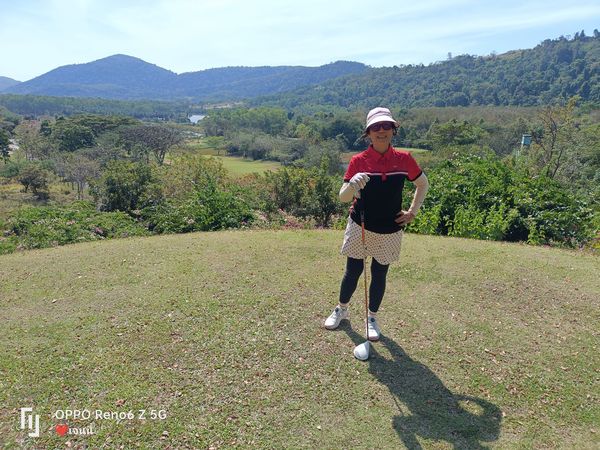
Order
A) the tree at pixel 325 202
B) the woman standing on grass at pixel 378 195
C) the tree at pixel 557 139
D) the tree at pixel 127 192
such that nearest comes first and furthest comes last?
1. the woman standing on grass at pixel 378 195
2. the tree at pixel 325 202
3. the tree at pixel 127 192
4. the tree at pixel 557 139

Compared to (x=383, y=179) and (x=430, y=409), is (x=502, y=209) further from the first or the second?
(x=430, y=409)


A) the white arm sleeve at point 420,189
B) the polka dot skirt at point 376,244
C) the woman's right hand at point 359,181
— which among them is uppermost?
the woman's right hand at point 359,181

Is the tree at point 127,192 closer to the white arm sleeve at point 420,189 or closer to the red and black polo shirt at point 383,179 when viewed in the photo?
the red and black polo shirt at point 383,179

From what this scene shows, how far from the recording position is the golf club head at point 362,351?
4250 millimetres

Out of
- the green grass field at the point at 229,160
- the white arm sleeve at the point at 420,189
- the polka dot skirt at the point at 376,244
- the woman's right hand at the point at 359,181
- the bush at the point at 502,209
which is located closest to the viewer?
the woman's right hand at the point at 359,181

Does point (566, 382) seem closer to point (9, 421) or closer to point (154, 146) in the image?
point (9, 421)

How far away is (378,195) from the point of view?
3961mm

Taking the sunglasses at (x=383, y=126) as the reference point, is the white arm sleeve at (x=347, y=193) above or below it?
below

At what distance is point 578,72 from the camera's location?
134 metres

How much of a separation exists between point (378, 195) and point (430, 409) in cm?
200

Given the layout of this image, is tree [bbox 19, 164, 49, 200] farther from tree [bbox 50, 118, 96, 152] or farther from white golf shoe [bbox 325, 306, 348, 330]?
white golf shoe [bbox 325, 306, 348, 330]

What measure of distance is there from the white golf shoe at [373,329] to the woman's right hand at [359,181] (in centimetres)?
171

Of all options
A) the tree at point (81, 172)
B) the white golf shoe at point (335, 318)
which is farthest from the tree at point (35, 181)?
the white golf shoe at point (335, 318)

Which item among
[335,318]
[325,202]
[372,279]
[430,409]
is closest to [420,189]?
[372,279]
